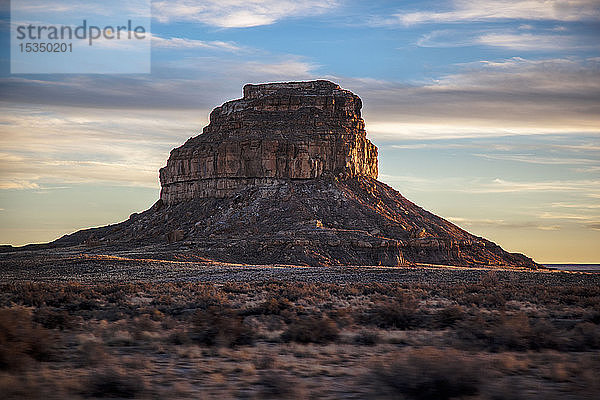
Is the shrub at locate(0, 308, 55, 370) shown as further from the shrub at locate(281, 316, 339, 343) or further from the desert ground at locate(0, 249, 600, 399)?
the shrub at locate(281, 316, 339, 343)

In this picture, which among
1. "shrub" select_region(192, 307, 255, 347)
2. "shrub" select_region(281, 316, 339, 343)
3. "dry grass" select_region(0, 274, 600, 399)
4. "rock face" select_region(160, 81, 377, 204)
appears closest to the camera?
"dry grass" select_region(0, 274, 600, 399)

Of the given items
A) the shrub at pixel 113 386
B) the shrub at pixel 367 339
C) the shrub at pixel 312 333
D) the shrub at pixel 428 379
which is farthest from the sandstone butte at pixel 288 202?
the shrub at pixel 428 379

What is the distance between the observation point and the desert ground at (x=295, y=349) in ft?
32.0

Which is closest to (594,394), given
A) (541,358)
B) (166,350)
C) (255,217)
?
(541,358)

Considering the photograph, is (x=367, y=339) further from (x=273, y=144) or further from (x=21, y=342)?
(x=273, y=144)

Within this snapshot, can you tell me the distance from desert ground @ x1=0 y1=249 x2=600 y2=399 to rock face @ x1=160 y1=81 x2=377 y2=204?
73532mm

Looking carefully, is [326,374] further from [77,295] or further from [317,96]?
[317,96]

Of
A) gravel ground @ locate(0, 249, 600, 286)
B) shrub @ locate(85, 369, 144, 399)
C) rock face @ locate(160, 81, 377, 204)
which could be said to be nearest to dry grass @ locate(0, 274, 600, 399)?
shrub @ locate(85, 369, 144, 399)

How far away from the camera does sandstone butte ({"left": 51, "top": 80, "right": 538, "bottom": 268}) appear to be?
78.6 meters

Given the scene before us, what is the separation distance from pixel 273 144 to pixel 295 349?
282 ft

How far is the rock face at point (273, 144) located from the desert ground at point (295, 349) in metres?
73.5

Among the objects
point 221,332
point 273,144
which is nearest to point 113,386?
point 221,332

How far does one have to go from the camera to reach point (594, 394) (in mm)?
9570

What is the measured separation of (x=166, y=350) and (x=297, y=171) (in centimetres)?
8506
